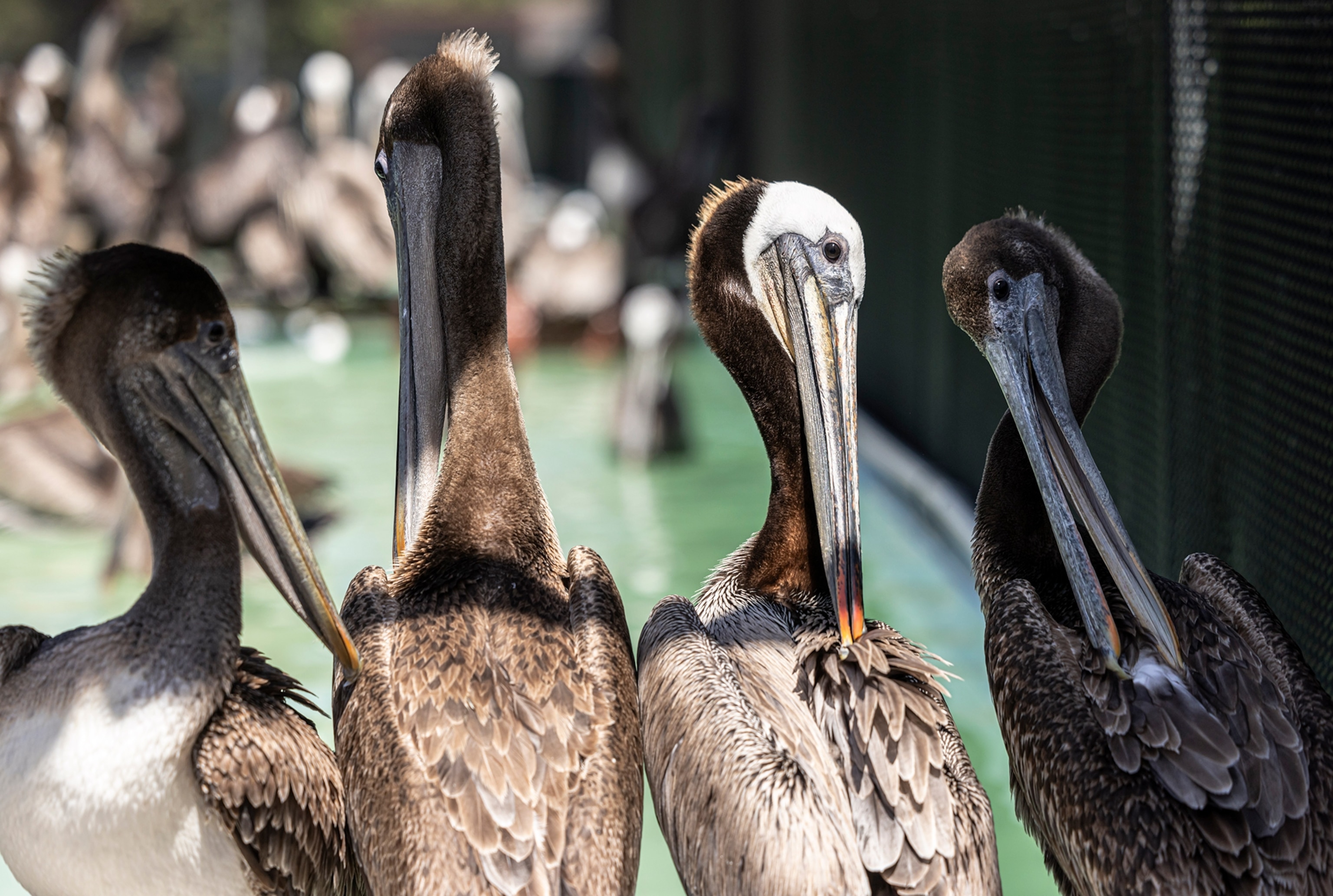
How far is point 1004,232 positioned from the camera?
3.18 m

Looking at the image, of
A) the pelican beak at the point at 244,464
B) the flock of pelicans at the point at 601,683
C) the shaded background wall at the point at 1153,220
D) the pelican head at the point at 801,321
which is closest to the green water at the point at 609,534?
the shaded background wall at the point at 1153,220

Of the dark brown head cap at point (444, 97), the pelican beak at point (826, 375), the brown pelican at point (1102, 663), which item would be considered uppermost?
the dark brown head cap at point (444, 97)

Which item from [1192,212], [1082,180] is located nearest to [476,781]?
[1192,212]

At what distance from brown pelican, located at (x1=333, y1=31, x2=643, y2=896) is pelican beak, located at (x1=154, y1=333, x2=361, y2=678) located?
5.4 inches

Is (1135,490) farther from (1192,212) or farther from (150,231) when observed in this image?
(150,231)

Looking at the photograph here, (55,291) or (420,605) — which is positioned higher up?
(55,291)

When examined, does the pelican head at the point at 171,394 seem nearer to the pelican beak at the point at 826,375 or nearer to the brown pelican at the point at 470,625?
the brown pelican at the point at 470,625

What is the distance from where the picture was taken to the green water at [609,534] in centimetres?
503

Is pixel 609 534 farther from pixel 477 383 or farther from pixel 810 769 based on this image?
pixel 810 769

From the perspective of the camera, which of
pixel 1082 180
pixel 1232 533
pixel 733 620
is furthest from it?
pixel 1082 180

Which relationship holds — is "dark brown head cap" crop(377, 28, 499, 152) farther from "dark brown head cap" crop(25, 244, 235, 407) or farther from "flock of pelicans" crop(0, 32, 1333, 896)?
"dark brown head cap" crop(25, 244, 235, 407)

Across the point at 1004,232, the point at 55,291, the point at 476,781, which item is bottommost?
the point at 476,781

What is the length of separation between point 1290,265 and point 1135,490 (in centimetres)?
132

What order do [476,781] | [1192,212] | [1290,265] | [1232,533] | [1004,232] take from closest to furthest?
1. [476,781]
2. [1004,232]
3. [1290,265]
4. [1232,533]
5. [1192,212]
